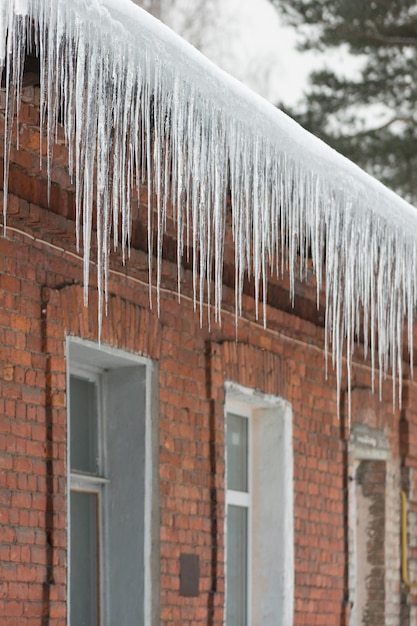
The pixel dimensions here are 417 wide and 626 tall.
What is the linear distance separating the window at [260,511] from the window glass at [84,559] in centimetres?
157

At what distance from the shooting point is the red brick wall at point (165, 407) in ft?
22.2

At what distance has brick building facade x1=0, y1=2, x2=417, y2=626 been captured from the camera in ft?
22.5

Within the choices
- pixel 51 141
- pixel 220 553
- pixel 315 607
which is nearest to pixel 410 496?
pixel 315 607

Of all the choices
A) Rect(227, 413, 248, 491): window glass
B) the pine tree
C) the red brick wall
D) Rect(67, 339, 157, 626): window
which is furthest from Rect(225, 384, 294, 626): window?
the pine tree

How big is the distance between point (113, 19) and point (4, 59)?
527 millimetres

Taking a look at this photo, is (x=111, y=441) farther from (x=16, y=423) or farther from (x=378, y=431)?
(x=378, y=431)

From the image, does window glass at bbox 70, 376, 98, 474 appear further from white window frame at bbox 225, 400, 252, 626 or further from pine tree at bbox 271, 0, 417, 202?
pine tree at bbox 271, 0, 417, 202

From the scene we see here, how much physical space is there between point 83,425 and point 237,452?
1771 mm

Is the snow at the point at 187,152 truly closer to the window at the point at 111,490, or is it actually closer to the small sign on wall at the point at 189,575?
the window at the point at 111,490

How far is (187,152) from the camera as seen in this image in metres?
6.60

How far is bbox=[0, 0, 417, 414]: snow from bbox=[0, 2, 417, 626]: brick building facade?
257 mm

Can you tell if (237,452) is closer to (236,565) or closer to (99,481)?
(236,565)

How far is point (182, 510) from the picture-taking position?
820cm

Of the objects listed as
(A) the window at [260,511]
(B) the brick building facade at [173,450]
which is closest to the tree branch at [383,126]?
(B) the brick building facade at [173,450]
